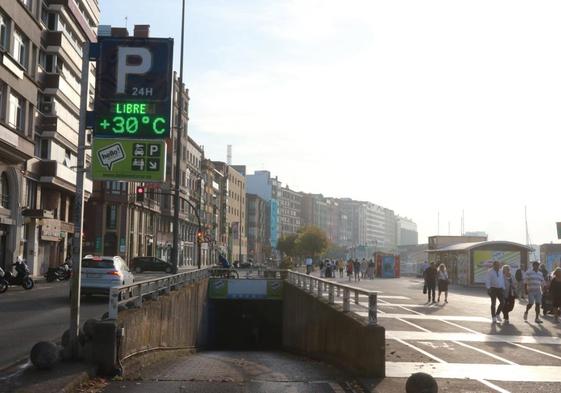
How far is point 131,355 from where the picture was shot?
10.8 meters

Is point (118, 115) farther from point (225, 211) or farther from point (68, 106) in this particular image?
point (225, 211)

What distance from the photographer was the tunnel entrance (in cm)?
3369

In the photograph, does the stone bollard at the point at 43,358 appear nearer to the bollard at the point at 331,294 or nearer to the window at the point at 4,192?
the bollard at the point at 331,294

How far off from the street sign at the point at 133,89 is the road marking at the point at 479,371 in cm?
520

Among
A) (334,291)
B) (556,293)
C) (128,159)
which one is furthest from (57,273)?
(128,159)

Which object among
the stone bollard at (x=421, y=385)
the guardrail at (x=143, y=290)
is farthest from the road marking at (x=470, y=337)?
the stone bollard at (x=421, y=385)

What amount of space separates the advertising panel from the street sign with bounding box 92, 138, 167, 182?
2954cm

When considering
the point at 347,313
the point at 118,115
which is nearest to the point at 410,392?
the point at 347,313

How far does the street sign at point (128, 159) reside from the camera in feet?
34.5

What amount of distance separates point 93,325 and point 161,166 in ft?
8.90

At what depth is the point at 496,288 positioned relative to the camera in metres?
18.8

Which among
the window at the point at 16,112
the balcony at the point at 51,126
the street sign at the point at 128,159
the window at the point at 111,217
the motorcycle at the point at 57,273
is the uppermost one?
the balcony at the point at 51,126

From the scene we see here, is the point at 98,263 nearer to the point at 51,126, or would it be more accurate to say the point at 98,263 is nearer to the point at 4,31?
the point at 4,31

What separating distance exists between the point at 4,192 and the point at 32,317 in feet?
73.0
